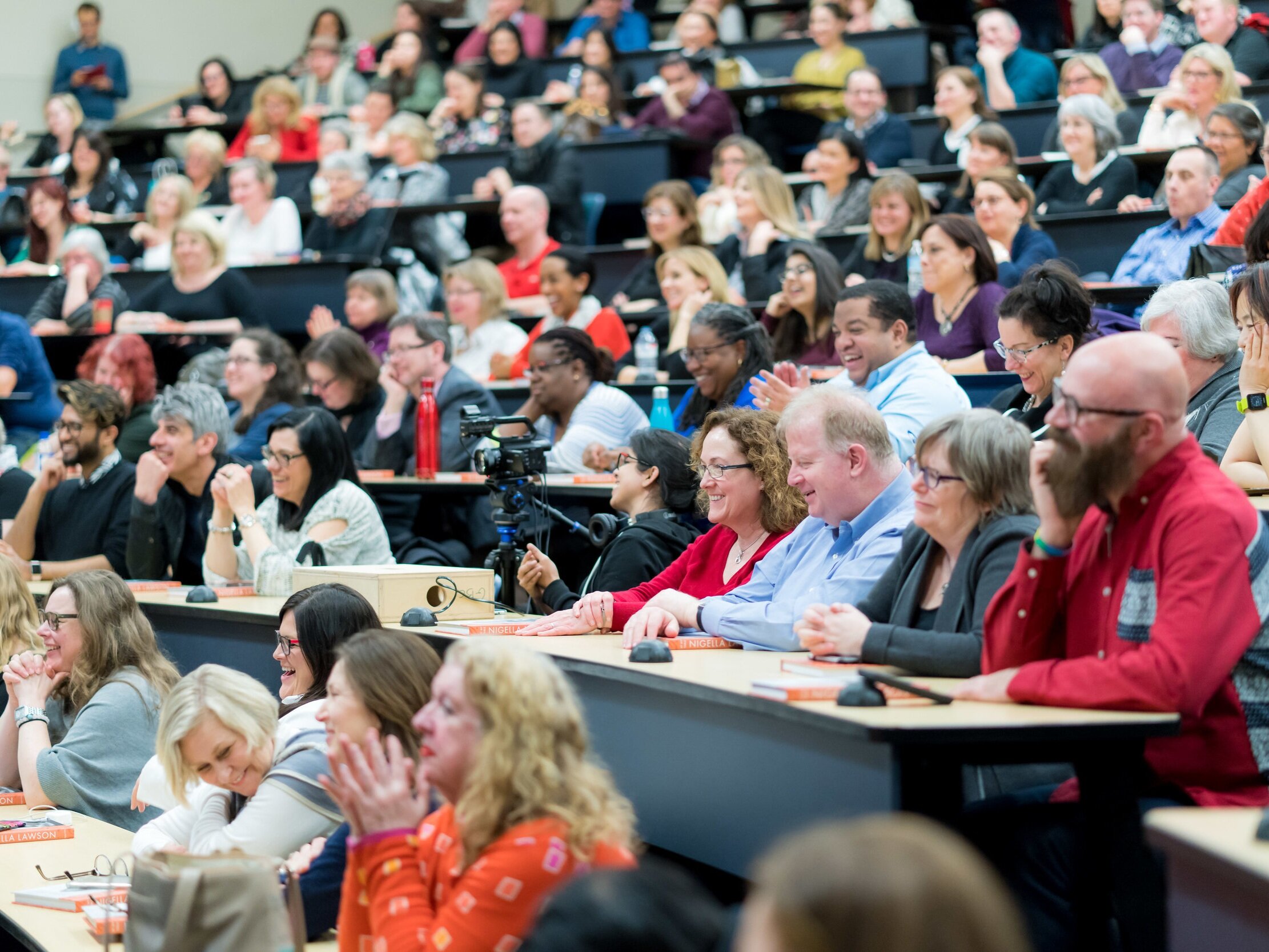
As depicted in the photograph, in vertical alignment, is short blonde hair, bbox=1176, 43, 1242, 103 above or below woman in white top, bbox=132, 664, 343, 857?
above

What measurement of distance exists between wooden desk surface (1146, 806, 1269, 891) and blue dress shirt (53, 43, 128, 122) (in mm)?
10288

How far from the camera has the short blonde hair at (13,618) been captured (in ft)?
12.9

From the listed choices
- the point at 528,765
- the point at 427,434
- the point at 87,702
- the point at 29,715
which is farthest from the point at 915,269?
the point at 528,765

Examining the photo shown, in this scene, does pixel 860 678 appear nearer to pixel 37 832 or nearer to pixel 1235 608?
pixel 1235 608

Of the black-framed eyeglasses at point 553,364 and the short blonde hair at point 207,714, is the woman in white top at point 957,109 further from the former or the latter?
the short blonde hair at point 207,714

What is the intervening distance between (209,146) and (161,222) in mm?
1337

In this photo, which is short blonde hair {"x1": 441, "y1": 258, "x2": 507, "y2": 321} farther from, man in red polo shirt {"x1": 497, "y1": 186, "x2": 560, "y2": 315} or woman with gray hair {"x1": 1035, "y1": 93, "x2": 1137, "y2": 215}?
woman with gray hair {"x1": 1035, "y1": 93, "x2": 1137, "y2": 215}

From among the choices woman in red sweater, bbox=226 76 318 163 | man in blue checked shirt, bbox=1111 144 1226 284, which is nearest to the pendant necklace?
man in blue checked shirt, bbox=1111 144 1226 284

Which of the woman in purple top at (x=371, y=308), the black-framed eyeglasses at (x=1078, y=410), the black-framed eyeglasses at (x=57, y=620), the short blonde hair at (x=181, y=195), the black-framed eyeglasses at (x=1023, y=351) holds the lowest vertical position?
the black-framed eyeglasses at (x=57, y=620)

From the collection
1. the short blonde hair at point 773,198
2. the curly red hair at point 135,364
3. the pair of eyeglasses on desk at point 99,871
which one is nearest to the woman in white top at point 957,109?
the short blonde hair at point 773,198

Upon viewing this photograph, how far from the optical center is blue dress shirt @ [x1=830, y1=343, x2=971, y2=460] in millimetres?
3693

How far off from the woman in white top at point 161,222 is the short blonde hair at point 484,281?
194cm

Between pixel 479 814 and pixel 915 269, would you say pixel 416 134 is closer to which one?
pixel 915 269

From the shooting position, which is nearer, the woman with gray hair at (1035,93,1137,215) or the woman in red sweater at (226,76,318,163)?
the woman with gray hair at (1035,93,1137,215)
